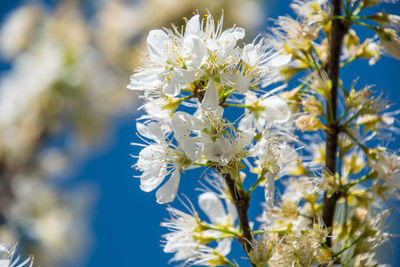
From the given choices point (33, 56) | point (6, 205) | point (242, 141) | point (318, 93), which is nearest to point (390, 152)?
point (318, 93)

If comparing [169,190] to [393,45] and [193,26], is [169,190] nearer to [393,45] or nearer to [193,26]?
[193,26]

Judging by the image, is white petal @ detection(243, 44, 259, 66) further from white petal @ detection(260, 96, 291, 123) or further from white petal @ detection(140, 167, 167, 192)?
white petal @ detection(140, 167, 167, 192)

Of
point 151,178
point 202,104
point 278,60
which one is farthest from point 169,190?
point 278,60

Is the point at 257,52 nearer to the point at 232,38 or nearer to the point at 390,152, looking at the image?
the point at 232,38

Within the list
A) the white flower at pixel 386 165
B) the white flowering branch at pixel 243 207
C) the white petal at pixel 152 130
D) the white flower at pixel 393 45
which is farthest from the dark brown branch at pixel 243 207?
the white flower at pixel 393 45

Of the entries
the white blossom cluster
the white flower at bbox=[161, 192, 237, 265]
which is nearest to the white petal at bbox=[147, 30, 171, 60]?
the white blossom cluster

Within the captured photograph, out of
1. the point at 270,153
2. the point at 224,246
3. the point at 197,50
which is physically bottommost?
the point at 224,246
